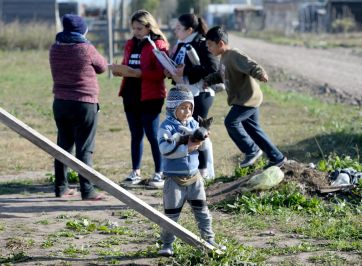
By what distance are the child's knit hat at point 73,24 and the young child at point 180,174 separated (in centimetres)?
252

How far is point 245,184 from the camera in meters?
Answer: 8.93

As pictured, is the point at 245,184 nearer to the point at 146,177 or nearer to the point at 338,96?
the point at 146,177

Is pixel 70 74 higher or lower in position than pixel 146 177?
higher

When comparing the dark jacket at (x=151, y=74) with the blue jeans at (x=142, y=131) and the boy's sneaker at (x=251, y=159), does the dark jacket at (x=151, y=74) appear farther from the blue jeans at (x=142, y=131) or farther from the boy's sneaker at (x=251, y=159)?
the boy's sneaker at (x=251, y=159)

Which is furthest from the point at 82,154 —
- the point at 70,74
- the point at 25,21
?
the point at 25,21

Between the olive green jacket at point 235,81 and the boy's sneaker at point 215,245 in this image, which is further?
the olive green jacket at point 235,81

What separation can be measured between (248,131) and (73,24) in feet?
7.34

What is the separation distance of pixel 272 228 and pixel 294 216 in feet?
1.52

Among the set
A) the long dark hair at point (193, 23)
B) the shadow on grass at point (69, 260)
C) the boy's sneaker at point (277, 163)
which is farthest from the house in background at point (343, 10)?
the shadow on grass at point (69, 260)

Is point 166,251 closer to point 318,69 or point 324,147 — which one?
point 324,147

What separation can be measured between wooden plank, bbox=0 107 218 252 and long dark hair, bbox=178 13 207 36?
3.71m

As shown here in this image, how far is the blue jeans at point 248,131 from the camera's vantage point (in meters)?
9.62

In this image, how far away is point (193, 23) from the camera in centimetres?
998

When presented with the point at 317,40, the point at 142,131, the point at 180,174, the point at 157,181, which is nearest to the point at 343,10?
the point at 317,40
